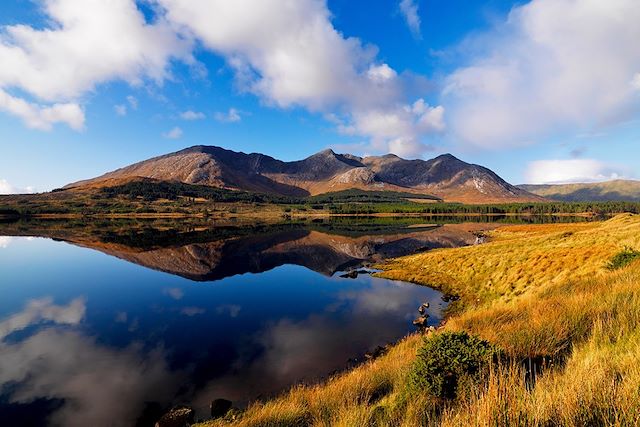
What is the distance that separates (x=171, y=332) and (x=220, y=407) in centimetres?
1356

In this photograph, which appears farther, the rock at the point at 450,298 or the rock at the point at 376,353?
the rock at the point at 450,298

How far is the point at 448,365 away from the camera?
9133 millimetres

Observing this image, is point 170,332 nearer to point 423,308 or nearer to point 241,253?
point 423,308

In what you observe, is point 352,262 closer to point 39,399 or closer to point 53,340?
point 53,340

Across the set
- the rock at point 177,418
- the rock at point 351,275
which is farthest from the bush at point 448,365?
the rock at point 351,275

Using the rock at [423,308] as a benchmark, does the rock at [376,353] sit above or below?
above

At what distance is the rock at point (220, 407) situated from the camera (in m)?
15.4

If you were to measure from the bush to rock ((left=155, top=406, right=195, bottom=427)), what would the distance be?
10.7 m

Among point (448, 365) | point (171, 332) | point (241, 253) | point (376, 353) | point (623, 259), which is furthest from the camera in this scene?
point (241, 253)

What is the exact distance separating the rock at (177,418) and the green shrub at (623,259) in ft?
86.4

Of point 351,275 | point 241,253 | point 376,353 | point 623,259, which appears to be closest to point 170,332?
point 376,353

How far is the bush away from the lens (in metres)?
8.83

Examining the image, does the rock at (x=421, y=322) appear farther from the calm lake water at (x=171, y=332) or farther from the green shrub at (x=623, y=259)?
the green shrub at (x=623, y=259)

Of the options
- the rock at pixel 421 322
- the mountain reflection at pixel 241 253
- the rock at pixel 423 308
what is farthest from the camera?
the mountain reflection at pixel 241 253
